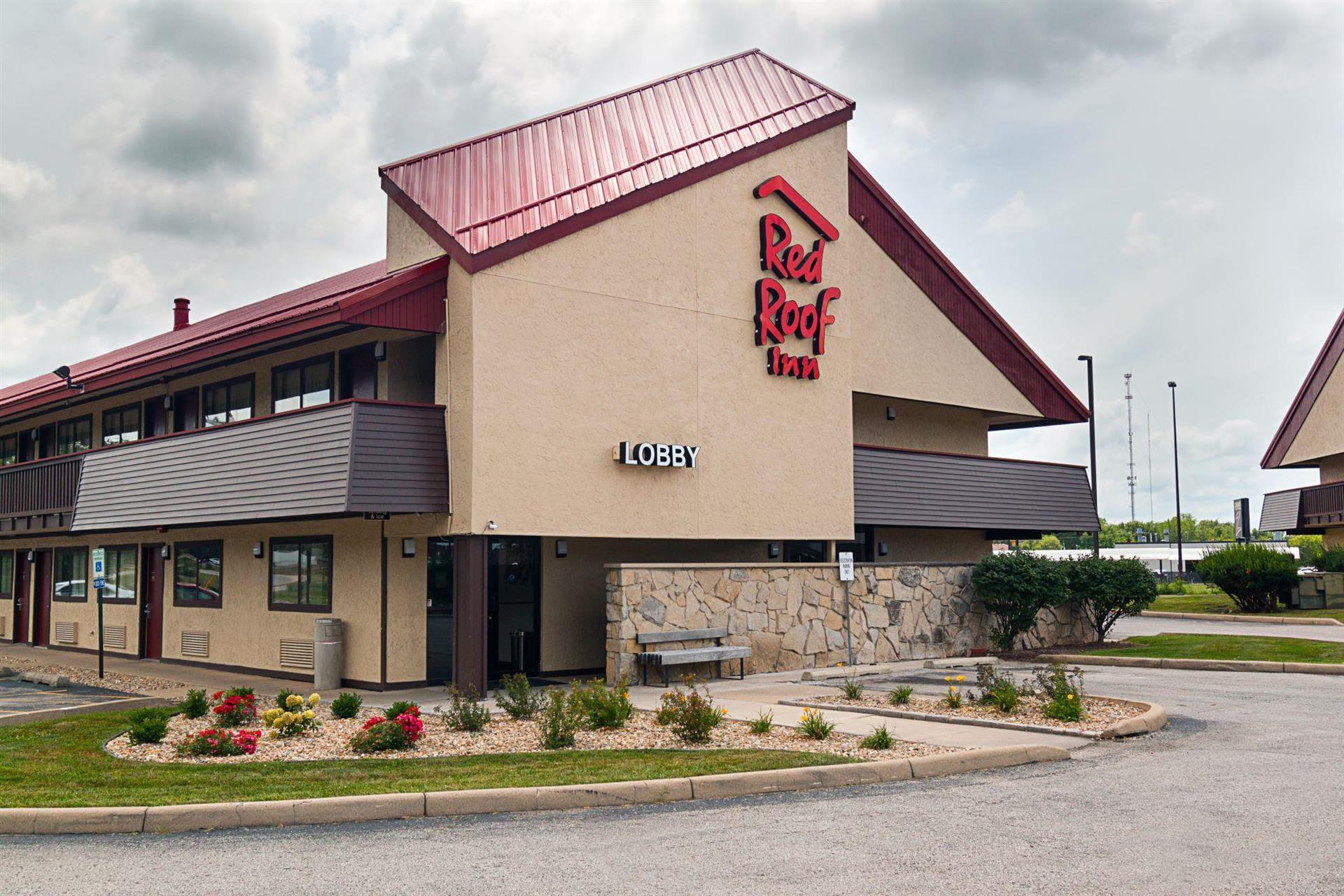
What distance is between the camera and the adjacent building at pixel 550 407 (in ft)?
60.5

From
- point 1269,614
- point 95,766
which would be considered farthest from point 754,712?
point 1269,614

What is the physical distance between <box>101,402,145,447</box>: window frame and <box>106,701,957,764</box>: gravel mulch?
1471 cm

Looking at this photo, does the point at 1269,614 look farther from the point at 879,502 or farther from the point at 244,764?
the point at 244,764

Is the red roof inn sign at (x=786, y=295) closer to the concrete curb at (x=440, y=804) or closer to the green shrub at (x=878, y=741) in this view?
the green shrub at (x=878, y=741)

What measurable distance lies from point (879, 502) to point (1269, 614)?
1681 cm

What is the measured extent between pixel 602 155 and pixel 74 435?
1730cm

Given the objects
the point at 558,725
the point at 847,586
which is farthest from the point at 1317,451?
the point at 558,725

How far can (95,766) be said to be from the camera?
11992 millimetres

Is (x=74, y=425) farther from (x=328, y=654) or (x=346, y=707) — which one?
(x=346, y=707)

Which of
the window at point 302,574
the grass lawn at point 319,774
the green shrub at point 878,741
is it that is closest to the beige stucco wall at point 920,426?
the window at point 302,574

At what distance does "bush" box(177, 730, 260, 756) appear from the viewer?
40.8ft

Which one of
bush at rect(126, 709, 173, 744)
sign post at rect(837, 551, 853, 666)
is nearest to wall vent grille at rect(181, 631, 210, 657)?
bush at rect(126, 709, 173, 744)

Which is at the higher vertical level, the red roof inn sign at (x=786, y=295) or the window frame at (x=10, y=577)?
the red roof inn sign at (x=786, y=295)

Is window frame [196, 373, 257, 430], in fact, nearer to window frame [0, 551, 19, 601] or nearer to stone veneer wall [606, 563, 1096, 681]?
stone veneer wall [606, 563, 1096, 681]
